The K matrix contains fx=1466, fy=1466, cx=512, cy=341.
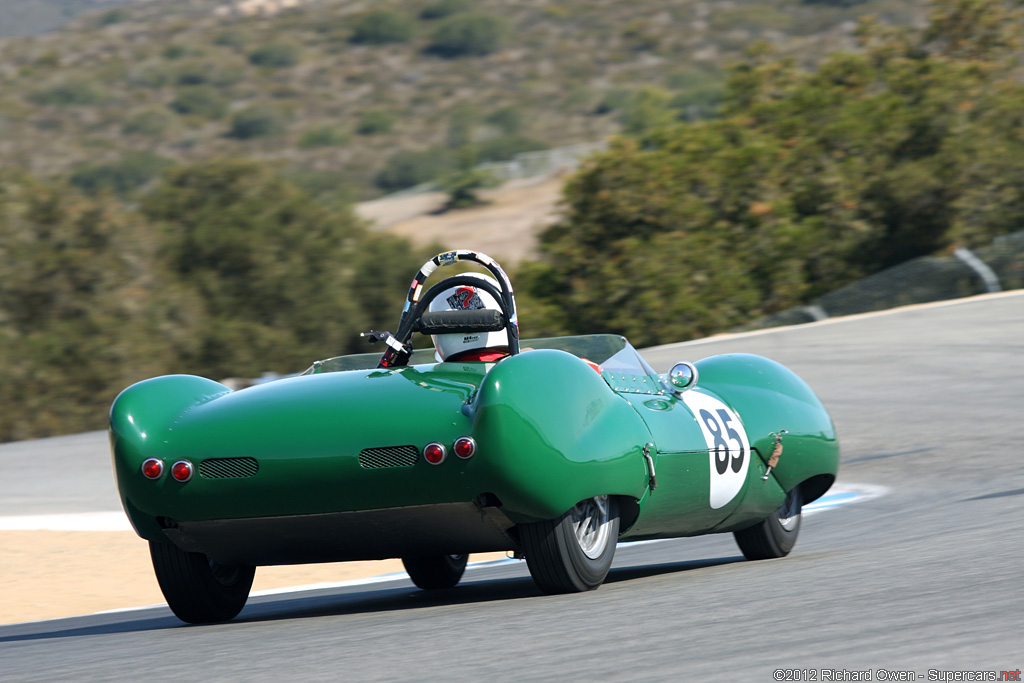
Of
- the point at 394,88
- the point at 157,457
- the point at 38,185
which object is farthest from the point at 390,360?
the point at 394,88

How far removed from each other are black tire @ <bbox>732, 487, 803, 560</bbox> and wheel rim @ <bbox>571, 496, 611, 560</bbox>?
166 centimetres

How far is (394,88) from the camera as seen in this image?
89.8 meters

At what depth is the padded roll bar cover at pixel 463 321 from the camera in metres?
6.27

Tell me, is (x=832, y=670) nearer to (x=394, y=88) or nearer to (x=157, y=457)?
(x=157, y=457)

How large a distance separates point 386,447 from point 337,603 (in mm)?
1910

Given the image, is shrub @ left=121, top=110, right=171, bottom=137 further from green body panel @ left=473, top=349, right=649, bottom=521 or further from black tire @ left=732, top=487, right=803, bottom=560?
green body panel @ left=473, top=349, right=649, bottom=521

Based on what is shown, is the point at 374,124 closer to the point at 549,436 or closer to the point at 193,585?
the point at 193,585

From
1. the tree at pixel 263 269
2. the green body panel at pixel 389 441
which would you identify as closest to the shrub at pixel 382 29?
the tree at pixel 263 269

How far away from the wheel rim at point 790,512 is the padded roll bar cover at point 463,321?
2037 mm

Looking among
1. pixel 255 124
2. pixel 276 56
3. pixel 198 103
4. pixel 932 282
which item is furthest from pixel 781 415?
pixel 276 56

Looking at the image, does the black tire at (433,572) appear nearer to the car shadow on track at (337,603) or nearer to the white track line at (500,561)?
the car shadow on track at (337,603)

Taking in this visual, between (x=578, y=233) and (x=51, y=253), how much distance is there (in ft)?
33.8

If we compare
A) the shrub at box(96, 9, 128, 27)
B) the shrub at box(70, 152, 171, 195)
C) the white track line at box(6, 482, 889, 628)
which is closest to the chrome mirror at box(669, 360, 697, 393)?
the white track line at box(6, 482, 889, 628)

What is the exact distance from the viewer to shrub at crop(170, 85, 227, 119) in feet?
279
